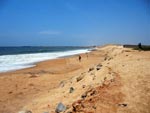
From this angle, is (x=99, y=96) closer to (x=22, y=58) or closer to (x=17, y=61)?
(x=17, y=61)

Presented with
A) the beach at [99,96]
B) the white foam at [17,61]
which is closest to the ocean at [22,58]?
the white foam at [17,61]

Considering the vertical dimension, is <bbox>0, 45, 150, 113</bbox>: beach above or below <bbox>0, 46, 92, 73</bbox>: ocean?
above

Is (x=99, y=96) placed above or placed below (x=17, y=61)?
above

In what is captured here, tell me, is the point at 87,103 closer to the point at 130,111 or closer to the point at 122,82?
the point at 130,111

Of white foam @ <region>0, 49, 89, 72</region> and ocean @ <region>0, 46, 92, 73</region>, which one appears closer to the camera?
white foam @ <region>0, 49, 89, 72</region>

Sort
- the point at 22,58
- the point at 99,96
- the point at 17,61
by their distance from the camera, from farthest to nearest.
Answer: the point at 22,58, the point at 17,61, the point at 99,96

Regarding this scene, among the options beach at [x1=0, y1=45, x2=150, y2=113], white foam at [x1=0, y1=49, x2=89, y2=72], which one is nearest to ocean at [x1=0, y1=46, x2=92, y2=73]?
white foam at [x1=0, y1=49, x2=89, y2=72]

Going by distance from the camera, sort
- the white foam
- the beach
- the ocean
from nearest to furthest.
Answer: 1. the beach
2. the white foam
3. the ocean

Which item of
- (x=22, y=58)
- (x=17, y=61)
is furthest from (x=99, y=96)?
(x=22, y=58)

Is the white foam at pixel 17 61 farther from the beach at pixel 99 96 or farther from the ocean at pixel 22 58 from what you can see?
the beach at pixel 99 96

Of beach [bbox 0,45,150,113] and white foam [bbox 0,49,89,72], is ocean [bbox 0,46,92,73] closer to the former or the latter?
white foam [bbox 0,49,89,72]

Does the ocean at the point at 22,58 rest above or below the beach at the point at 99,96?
below

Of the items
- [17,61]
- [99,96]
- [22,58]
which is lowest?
[22,58]

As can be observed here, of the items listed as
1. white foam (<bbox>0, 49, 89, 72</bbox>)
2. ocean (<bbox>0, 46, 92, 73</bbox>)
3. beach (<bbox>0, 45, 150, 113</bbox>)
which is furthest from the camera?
ocean (<bbox>0, 46, 92, 73</bbox>)
